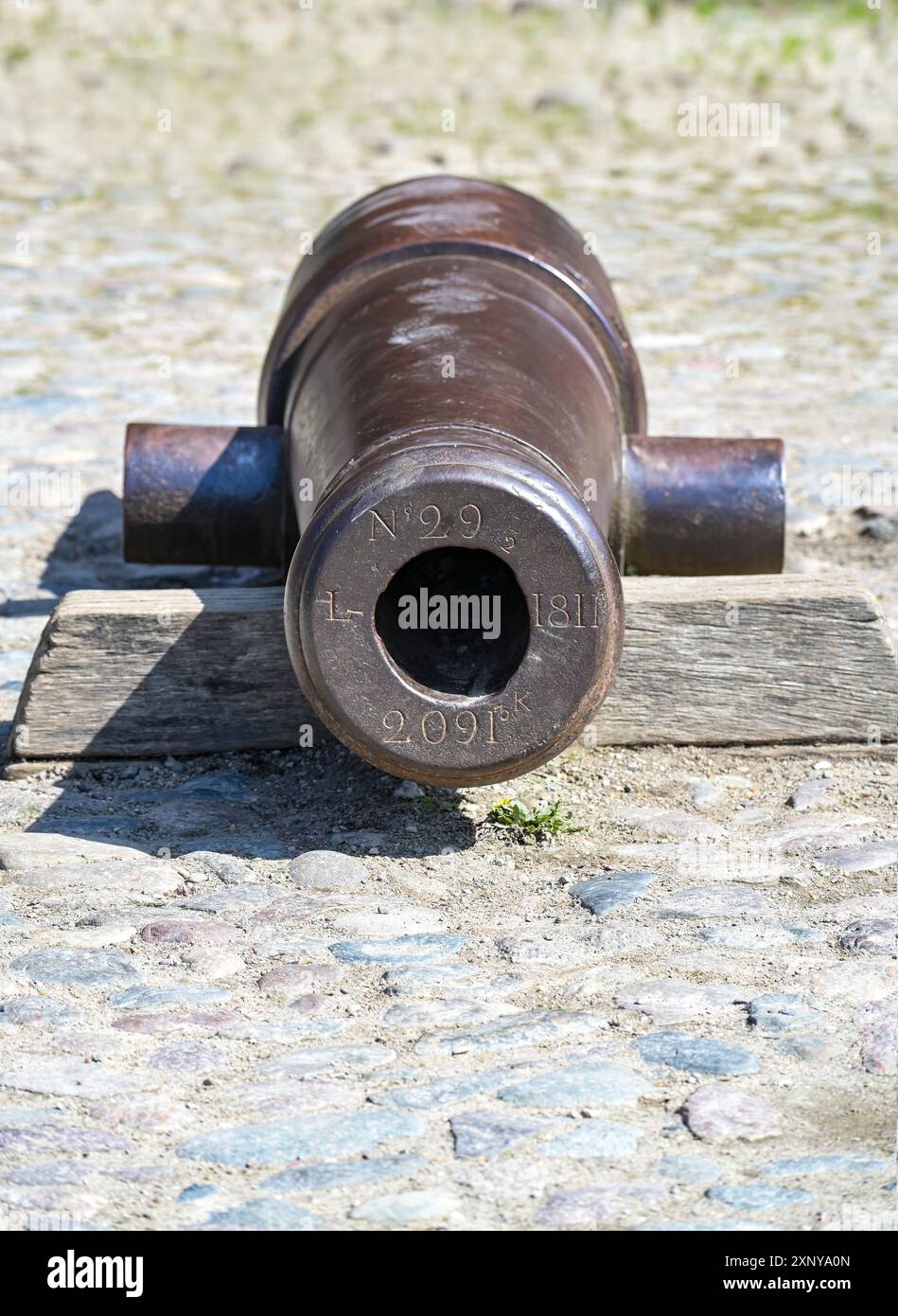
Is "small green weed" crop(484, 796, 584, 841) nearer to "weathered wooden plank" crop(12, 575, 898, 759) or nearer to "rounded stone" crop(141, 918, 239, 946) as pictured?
"weathered wooden plank" crop(12, 575, 898, 759)

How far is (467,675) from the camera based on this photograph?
3.77 m

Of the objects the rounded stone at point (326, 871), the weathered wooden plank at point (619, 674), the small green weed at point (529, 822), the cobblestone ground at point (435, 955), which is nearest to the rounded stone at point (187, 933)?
the cobblestone ground at point (435, 955)

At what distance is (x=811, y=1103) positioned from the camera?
3.00 meters

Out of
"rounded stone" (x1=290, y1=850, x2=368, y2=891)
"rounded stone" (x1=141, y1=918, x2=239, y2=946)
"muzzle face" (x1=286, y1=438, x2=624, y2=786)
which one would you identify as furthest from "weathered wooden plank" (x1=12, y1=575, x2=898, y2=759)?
"rounded stone" (x1=141, y1=918, x2=239, y2=946)

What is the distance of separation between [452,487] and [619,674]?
3.76ft

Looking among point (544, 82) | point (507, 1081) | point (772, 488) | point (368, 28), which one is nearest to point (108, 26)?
point (368, 28)

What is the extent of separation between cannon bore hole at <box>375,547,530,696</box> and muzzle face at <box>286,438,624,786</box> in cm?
1

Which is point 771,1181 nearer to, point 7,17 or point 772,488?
point 772,488

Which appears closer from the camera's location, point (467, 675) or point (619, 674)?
point (467, 675)

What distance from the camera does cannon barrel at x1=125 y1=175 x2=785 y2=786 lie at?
358cm

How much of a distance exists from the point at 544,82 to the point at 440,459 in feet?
35.9

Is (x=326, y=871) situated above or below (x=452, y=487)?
below

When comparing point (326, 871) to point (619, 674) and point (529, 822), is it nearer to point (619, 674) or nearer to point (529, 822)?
point (529, 822)

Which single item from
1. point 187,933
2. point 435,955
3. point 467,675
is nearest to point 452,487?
point 467,675
